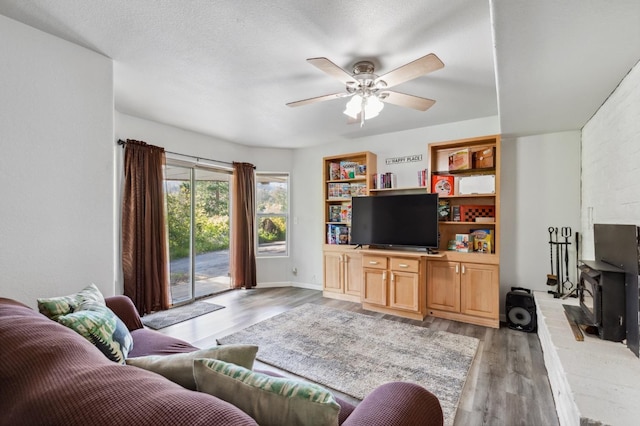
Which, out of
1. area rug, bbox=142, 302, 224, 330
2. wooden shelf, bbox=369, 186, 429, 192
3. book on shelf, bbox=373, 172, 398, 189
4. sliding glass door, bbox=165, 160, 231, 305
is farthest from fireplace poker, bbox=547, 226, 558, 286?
sliding glass door, bbox=165, 160, 231, 305

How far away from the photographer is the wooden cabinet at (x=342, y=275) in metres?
4.43

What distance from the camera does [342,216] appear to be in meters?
4.71

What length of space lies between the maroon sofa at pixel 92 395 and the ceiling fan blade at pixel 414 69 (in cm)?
186

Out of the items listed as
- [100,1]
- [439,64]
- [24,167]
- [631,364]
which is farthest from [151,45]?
[631,364]

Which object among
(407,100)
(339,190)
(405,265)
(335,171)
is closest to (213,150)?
(335,171)

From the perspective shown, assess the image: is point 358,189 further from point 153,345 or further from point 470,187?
point 153,345

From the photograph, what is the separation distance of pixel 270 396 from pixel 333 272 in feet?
12.7

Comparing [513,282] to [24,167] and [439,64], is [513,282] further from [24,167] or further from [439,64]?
[24,167]

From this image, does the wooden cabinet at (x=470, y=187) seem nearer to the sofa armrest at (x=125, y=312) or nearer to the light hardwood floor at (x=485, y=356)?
the light hardwood floor at (x=485, y=356)

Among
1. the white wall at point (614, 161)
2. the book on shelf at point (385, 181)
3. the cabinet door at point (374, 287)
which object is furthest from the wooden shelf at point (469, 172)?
the cabinet door at point (374, 287)

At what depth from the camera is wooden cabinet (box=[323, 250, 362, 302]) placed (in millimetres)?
4434

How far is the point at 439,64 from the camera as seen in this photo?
1.86 meters

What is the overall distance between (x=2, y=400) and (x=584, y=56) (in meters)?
3.02

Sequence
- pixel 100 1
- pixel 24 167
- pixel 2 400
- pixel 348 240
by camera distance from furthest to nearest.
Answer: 1. pixel 348 240
2. pixel 24 167
3. pixel 100 1
4. pixel 2 400
